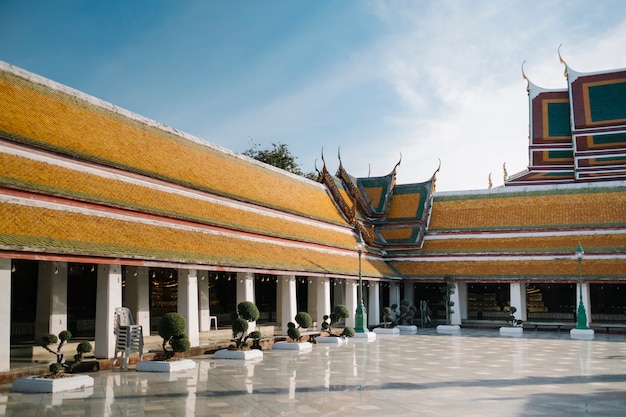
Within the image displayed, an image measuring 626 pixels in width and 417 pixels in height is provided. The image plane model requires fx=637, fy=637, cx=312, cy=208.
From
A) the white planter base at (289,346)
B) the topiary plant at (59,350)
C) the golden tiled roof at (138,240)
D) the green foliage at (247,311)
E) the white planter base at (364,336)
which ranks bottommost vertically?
the white planter base at (364,336)

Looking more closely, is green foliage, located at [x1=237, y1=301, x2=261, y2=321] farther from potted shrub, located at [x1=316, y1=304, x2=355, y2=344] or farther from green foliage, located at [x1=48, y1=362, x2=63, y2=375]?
green foliage, located at [x1=48, y1=362, x2=63, y2=375]

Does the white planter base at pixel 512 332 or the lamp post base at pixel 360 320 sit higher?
the lamp post base at pixel 360 320

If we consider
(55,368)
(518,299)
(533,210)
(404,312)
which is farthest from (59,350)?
(533,210)

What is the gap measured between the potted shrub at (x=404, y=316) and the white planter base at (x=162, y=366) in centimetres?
1836

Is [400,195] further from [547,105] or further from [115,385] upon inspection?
[115,385]

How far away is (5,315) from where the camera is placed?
14.9m

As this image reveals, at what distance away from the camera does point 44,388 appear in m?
13.9

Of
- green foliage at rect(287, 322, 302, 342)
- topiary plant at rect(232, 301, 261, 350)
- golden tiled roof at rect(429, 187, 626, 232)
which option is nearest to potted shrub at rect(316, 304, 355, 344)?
green foliage at rect(287, 322, 302, 342)

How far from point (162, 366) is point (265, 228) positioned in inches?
458

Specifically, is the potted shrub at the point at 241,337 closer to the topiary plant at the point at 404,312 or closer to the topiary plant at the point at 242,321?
the topiary plant at the point at 242,321

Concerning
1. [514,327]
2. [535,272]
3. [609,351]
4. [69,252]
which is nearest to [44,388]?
[69,252]

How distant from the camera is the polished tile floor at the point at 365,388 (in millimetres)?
12219

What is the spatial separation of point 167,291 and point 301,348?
6489mm

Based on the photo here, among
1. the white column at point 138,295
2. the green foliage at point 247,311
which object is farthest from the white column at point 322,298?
the white column at point 138,295
